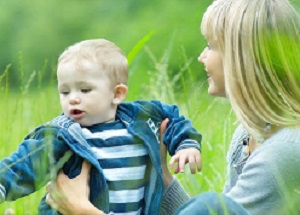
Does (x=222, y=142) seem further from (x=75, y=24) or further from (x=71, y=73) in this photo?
(x=75, y=24)

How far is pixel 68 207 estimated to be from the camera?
11.7ft

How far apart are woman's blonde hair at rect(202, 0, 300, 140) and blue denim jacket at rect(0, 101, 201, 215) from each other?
203 mm

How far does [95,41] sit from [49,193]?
1.29ft

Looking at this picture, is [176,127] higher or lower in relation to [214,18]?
lower

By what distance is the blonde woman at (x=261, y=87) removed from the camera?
337 cm

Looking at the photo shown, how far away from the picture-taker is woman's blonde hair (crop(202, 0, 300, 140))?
3502 millimetres

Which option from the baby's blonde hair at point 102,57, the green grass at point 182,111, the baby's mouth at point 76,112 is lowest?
the green grass at point 182,111

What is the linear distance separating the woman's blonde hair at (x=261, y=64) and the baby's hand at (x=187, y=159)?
149 mm

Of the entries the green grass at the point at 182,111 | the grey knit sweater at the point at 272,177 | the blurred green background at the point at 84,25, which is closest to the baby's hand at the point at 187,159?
the green grass at the point at 182,111

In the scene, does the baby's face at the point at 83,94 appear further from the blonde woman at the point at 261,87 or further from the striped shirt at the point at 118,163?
the blonde woman at the point at 261,87

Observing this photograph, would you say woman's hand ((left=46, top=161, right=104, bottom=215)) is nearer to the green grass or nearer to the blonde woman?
the green grass

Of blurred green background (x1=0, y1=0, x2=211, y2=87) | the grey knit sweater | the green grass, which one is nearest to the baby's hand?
the green grass

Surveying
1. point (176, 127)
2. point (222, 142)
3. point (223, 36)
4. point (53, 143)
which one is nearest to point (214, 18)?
point (223, 36)

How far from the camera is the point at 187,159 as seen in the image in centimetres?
356
